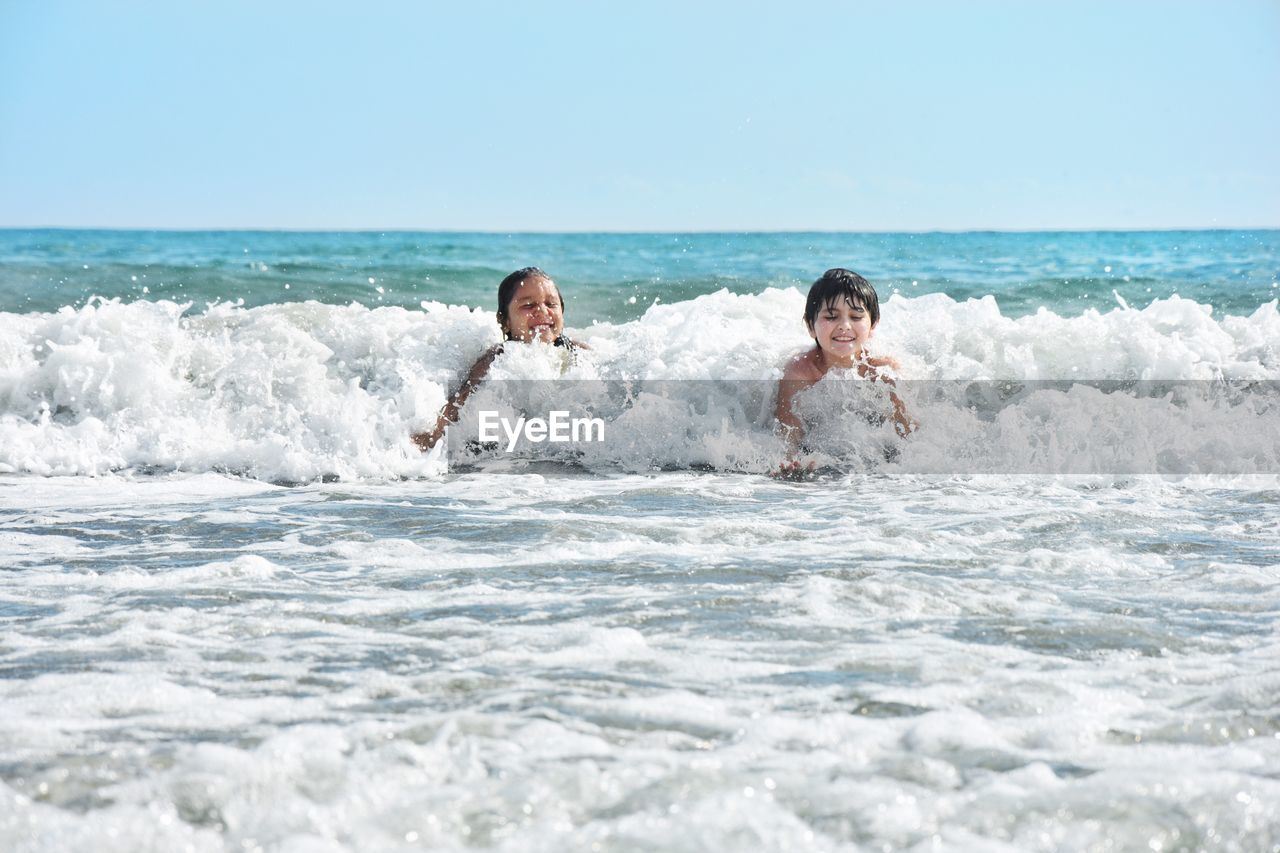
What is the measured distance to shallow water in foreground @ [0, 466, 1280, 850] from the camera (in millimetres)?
2068

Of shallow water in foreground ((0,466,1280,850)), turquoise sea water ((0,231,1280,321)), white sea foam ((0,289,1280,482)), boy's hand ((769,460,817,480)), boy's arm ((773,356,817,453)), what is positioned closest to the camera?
shallow water in foreground ((0,466,1280,850))

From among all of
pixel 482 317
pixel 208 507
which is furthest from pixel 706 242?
pixel 208 507

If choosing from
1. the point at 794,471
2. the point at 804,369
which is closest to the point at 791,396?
the point at 804,369

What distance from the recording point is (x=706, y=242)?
24219mm

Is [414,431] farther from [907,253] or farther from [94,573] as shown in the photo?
[907,253]

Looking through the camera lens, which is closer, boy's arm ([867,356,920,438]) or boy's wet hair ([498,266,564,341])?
boy's arm ([867,356,920,438])

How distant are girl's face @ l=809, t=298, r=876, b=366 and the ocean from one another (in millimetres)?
225

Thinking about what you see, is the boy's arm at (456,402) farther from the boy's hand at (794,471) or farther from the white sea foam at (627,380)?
the boy's hand at (794,471)

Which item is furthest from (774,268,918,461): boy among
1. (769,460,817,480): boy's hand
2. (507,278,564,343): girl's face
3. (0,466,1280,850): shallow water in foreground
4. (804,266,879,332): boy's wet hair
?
(0,466,1280,850): shallow water in foreground

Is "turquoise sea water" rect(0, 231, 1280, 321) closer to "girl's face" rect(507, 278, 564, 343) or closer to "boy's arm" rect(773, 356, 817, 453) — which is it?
"girl's face" rect(507, 278, 564, 343)

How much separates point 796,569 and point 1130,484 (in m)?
2.43

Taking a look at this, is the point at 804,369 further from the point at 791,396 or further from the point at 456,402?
the point at 456,402

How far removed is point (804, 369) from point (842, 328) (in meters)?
0.35

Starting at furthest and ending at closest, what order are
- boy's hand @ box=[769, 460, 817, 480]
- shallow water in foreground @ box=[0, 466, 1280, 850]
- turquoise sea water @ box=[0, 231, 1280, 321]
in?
1. turquoise sea water @ box=[0, 231, 1280, 321]
2. boy's hand @ box=[769, 460, 817, 480]
3. shallow water in foreground @ box=[0, 466, 1280, 850]
